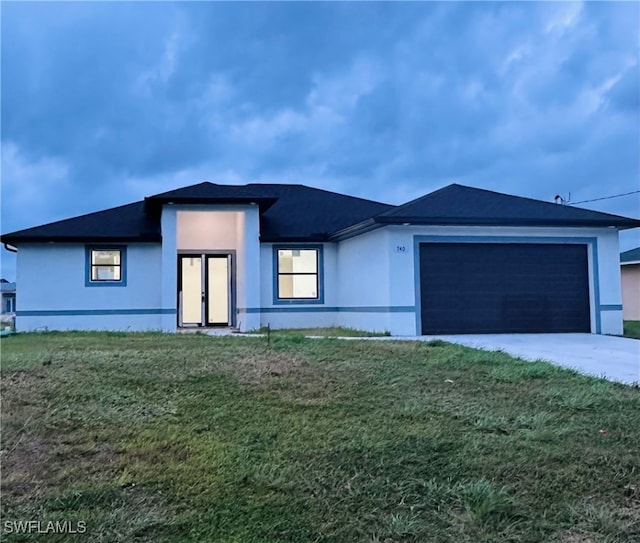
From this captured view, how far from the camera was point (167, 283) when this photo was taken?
14586 mm

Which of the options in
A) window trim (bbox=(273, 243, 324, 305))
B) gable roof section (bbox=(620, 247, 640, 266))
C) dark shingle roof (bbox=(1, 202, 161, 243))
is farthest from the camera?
gable roof section (bbox=(620, 247, 640, 266))

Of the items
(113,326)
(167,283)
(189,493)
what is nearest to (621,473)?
(189,493)

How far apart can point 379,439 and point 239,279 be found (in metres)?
11.9

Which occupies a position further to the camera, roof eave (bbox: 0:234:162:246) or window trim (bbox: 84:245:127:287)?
window trim (bbox: 84:245:127:287)

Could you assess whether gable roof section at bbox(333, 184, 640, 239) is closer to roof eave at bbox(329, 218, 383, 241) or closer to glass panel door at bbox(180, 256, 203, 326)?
Answer: roof eave at bbox(329, 218, 383, 241)

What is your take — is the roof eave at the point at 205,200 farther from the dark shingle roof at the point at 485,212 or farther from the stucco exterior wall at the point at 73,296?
the dark shingle roof at the point at 485,212

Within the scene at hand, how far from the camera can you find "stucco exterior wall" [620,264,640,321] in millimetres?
23609

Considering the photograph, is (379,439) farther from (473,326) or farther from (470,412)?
(473,326)

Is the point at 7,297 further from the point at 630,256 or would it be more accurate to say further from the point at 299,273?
the point at 630,256

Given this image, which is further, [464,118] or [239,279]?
[464,118]

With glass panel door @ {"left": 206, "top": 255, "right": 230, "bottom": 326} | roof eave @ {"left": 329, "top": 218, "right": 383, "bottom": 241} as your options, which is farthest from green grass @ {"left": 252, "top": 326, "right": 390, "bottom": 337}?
roof eave @ {"left": 329, "top": 218, "right": 383, "bottom": 241}

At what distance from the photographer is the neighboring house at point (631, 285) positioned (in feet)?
77.3

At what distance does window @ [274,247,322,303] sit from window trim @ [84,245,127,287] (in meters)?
4.40

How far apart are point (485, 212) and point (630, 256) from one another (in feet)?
51.6
